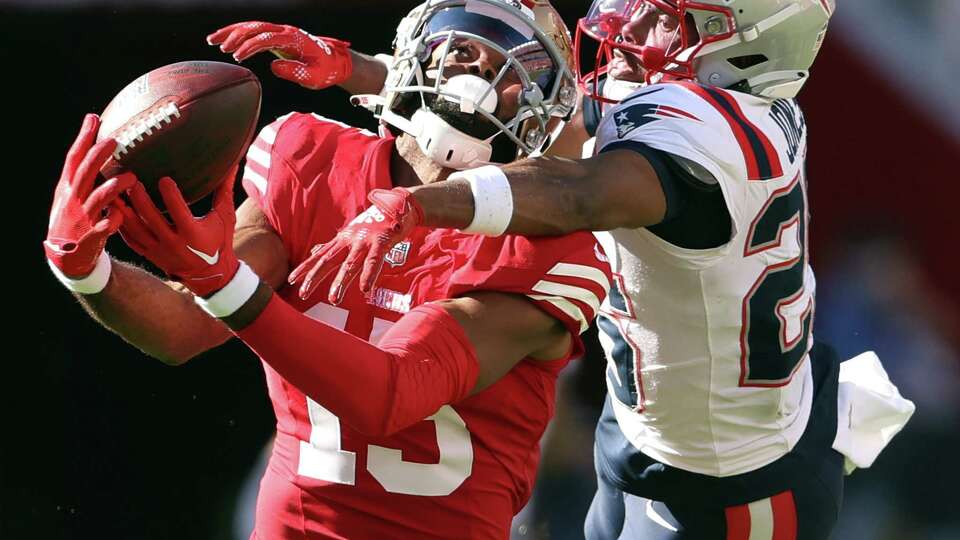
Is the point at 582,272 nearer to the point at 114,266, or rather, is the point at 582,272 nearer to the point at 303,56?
the point at 114,266

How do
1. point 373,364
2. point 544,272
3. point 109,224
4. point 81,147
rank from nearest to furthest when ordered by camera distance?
point 109,224 < point 81,147 < point 373,364 < point 544,272

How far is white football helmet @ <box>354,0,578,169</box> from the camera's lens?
2.47 metres

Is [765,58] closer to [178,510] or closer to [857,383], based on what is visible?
[857,383]

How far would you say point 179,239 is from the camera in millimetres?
2004

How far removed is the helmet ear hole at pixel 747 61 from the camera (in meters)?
2.94

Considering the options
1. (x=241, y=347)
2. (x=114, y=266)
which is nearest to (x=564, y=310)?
(x=114, y=266)

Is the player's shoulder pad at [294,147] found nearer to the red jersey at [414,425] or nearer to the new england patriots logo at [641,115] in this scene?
the red jersey at [414,425]

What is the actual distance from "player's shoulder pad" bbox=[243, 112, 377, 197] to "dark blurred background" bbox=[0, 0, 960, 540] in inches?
54.5

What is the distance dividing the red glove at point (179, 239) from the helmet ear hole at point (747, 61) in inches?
52.8

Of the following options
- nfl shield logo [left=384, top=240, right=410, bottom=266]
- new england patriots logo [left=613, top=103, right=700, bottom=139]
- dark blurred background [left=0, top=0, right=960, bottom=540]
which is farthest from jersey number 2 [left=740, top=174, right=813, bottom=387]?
dark blurred background [left=0, top=0, right=960, bottom=540]

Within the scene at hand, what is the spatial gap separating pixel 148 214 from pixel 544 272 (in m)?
0.74

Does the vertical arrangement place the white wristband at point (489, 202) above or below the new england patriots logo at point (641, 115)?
above

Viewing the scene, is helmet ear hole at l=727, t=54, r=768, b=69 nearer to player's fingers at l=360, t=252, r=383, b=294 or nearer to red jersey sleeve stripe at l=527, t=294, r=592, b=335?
red jersey sleeve stripe at l=527, t=294, r=592, b=335

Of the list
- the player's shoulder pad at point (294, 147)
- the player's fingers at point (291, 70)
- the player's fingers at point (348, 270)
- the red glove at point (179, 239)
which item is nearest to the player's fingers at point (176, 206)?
the red glove at point (179, 239)
